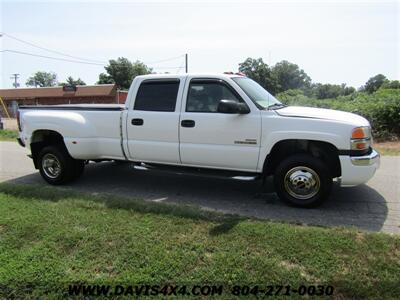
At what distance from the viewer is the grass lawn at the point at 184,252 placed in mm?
3377

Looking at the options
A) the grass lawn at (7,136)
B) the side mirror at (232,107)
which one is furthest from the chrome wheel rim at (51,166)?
the grass lawn at (7,136)

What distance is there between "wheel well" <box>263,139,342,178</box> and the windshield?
2.07 ft

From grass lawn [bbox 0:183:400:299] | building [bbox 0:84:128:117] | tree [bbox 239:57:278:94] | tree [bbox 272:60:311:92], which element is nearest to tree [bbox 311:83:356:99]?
tree [bbox 272:60:311:92]

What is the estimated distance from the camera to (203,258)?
12.1 feet

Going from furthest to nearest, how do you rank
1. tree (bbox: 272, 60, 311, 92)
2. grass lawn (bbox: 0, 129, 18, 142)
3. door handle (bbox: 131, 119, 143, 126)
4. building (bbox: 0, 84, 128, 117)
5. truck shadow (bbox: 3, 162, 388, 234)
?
tree (bbox: 272, 60, 311, 92) → building (bbox: 0, 84, 128, 117) → grass lawn (bbox: 0, 129, 18, 142) → door handle (bbox: 131, 119, 143, 126) → truck shadow (bbox: 3, 162, 388, 234)

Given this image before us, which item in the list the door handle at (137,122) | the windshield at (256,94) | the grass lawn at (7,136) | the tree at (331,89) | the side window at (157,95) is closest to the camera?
the windshield at (256,94)

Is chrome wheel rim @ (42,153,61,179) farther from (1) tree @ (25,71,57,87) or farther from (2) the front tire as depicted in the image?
(1) tree @ (25,71,57,87)

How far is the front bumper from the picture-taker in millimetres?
4840

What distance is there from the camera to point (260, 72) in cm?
6538

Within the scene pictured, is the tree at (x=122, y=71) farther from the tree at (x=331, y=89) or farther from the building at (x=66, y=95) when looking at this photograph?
the tree at (x=331, y=89)

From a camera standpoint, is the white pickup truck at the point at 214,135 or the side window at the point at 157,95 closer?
the white pickup truck at the point at 214,135

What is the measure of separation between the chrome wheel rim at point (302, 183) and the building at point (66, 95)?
3451 cm

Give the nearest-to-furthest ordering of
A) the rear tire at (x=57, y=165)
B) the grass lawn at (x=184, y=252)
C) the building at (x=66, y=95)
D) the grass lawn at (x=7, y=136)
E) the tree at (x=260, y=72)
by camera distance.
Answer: the grass lawn at (x=184, y=252)
the rear tire at (x=57, y=165)
the grass lawn at (x=7, y=136)
the building at (x=66, y=95)
the tree at (x=260, y=72)

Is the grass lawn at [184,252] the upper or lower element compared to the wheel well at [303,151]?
lower
